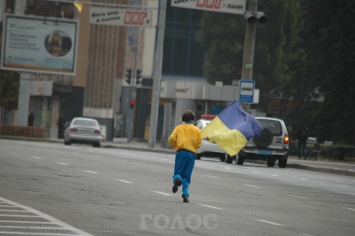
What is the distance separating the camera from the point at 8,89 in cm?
8069

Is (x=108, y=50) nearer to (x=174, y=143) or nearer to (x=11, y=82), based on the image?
(x=11, y=82)

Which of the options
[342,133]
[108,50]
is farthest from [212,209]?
[108,50]

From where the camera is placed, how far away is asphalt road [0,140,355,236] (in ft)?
45.6

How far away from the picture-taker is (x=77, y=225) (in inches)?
530

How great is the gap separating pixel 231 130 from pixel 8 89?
55769mm

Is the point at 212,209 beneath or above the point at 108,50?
beneath

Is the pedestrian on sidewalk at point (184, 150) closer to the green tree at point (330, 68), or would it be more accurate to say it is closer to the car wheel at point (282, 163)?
the car wheel at point (282, 163)

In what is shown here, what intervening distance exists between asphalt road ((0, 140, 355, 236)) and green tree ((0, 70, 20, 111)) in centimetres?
5016

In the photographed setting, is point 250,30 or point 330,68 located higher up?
point 250,30

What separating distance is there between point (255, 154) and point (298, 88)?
30.4 metres

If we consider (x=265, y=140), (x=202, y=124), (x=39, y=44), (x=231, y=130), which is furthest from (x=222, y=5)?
(x=39, y=44)

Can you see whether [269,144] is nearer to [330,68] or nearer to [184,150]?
[330,68]

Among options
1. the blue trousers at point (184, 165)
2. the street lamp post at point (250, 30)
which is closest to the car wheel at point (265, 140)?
the street lamp post at point (250, 30)

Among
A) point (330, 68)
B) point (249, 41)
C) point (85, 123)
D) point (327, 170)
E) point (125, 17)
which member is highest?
point (125, 17)
